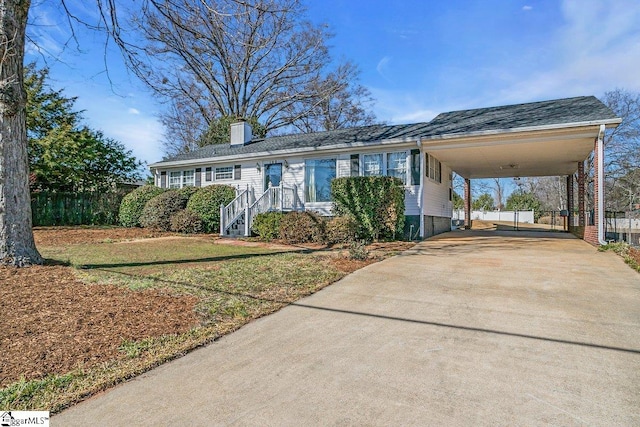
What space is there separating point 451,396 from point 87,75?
827 cm

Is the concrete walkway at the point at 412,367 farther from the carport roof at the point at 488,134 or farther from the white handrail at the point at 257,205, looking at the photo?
the white handrail at the point at 257,205

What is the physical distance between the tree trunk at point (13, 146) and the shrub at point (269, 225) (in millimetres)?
6135

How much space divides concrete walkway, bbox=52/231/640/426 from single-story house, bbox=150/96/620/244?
6.77 meters

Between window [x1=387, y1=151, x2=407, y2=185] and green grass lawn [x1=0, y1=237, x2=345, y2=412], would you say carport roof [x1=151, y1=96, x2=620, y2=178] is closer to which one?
window [x1=387, y1=151, x2=407, y2=185]

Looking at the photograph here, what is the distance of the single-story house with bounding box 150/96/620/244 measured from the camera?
10445mm

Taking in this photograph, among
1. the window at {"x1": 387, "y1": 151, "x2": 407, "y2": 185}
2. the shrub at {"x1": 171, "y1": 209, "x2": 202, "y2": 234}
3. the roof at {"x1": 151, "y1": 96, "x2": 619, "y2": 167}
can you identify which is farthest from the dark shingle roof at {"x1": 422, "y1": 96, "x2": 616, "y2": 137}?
the shrub at {"x1": 171, "y1": 209, "x2": 202, "y2": 234}

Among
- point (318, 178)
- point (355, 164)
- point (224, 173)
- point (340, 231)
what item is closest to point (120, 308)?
point (340, 231)

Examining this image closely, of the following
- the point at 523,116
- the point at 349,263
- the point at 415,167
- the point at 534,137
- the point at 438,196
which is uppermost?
the point at 523,116

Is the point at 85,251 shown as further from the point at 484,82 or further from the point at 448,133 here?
the point at 484,82

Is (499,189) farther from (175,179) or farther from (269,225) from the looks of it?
(269,225)

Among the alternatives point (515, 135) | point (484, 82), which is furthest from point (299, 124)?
point (515, 135)

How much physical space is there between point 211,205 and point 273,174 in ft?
9.61

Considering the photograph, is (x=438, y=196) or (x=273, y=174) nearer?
(x=438, y=196)

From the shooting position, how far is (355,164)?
13.0m
